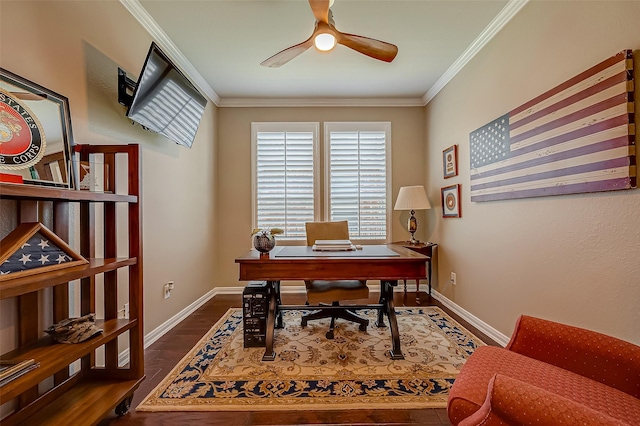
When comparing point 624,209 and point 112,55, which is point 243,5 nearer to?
point 112,55

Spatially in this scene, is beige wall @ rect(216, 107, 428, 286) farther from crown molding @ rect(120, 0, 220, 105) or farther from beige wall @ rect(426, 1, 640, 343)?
beige wall @ rect(426, 1, 640, 343)

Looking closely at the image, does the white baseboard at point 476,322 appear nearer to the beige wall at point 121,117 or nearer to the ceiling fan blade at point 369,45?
the ceiling fan blade at point 369,45

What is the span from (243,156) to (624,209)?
3843 millimetres

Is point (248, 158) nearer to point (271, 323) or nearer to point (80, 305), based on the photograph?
point (271, 323)

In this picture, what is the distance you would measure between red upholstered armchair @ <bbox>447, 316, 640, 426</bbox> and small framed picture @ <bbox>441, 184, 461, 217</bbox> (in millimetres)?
1823

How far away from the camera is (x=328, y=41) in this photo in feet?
Result: 6.31

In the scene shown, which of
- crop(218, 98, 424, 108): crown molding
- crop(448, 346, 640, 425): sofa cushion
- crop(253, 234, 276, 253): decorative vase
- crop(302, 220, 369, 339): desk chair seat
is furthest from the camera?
crop(218, 98, 424, 108): crown molding

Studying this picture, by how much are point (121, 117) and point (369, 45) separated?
194 cm

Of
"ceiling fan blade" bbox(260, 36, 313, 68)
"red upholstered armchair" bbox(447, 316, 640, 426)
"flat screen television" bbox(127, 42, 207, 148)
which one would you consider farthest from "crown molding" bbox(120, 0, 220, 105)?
"red upholstered armchair" bbox(447, 316, 640, 426)

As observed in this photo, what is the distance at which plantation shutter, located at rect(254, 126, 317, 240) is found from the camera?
4.03 metres

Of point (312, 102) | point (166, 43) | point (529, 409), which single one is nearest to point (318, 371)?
point (529, 409)

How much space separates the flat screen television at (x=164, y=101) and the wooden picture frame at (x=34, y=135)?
45 cm

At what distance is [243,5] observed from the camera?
217 cm

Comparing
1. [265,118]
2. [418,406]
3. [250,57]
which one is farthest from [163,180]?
[418,406]
